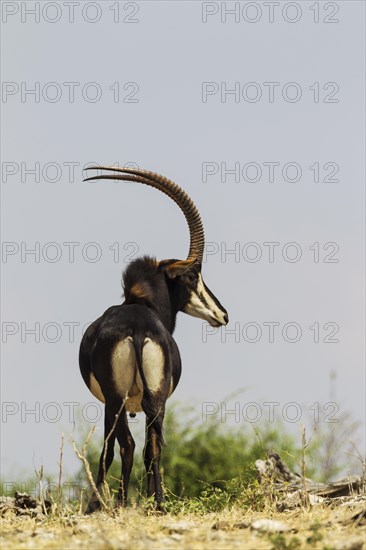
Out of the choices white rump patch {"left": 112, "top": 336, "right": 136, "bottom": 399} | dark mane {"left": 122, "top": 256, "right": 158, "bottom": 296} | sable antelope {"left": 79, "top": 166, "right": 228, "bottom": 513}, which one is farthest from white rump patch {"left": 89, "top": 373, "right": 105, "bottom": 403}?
dark mane {"left": 122, "top": 256, "right": 158, "bottom": 296}

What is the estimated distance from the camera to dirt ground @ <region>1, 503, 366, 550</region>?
20.7 ft

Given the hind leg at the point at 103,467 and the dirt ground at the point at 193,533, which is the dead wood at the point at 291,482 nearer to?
the hind leg at the point at 103,467

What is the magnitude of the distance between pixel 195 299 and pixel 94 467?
19.8ft

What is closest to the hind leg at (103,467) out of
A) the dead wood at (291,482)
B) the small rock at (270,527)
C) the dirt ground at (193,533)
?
the dead wood at (291,482)

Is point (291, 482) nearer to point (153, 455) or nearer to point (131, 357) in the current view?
point (153, 455)

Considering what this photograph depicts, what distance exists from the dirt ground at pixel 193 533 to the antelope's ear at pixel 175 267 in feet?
13.6

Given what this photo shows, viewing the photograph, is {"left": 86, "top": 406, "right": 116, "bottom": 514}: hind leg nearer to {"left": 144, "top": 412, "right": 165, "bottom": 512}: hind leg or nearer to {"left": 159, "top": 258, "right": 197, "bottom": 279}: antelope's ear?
{"left": 144, "top": 412, "right": 165, "bottom": 512}: hind leg

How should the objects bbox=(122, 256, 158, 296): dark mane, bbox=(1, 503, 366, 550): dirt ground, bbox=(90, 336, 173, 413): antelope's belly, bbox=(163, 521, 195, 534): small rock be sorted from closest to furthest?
1. bbox=(1, 503, 366, 550): dirt ground
2. bbox=(163, 521, 195, 534): small rock
3. bbox=(90, 336, 173, 413): antelope's belly
4. bbox=(122, 256, 158, 296): dark mane

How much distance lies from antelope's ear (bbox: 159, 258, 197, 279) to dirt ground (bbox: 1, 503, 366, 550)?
4132 millimetres

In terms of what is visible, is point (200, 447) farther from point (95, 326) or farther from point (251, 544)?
point (251, 544)

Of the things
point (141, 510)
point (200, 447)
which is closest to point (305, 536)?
point (141, 510)

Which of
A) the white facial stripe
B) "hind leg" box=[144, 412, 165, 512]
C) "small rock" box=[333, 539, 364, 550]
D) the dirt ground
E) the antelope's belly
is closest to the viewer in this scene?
"small rock" box=[333, 539, 364, 550]

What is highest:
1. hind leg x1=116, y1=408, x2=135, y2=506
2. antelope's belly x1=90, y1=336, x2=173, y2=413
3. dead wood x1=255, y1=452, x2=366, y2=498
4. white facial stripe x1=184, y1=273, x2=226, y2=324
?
white facial stripe x1=184, y1=273, x2=226, y2=324

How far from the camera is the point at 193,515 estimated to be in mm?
9188
